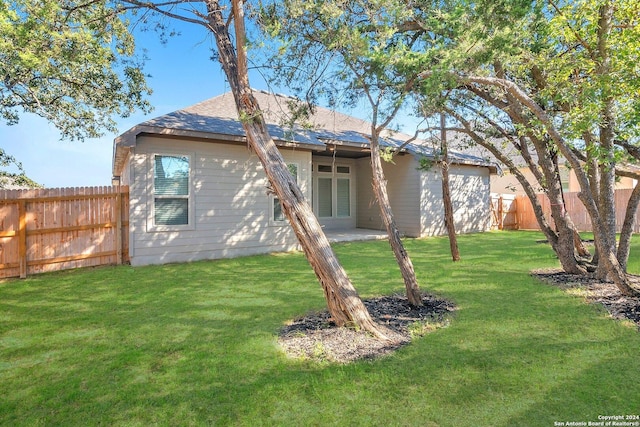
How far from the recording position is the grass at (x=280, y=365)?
2.18 meters

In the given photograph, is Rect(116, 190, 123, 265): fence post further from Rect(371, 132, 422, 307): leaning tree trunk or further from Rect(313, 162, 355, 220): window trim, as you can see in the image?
Rect(313, 162, 355, 220): window trim

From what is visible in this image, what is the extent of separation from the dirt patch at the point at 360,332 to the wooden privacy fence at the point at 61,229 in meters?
5.84

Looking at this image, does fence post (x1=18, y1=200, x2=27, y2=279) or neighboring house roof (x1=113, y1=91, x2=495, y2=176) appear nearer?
fence post (x1=18, y1=200, x2=27, y2=279)

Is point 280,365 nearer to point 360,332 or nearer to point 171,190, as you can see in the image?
point 360,332

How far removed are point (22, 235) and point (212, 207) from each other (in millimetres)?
3639

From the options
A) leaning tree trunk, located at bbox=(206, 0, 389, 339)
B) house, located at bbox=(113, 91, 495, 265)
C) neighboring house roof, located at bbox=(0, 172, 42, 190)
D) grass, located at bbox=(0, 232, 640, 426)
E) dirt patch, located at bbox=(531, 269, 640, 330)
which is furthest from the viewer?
neighboring house roof, located at bbox=(0, 172, 42, 190)

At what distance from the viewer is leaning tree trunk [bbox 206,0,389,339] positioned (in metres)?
3.32

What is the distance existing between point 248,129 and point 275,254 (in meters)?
5.68

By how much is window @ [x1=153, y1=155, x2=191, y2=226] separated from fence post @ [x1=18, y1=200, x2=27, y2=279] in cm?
228

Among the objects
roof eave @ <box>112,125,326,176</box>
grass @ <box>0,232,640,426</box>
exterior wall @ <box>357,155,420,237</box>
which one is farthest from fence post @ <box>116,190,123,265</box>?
exterior wall @ <box>357,155,420,237</box>

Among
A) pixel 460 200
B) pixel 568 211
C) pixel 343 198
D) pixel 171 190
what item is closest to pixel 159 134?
pixel 171 190

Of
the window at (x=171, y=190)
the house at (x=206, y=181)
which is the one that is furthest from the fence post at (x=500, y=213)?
the window at (x=171, y=190)

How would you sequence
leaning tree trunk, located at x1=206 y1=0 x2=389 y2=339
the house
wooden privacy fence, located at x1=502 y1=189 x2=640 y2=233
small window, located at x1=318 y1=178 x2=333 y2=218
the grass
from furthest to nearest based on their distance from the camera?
small window, located at x1=318 y1=178 x2=333 y2=218
wooden privacy fence, located at x1=502 y1=189 x2=640 y2=233
the house
leaning tree trunk, located at x1=206 y1=0 x2=389 y2=339
the grass

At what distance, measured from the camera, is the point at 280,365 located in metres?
2.81
